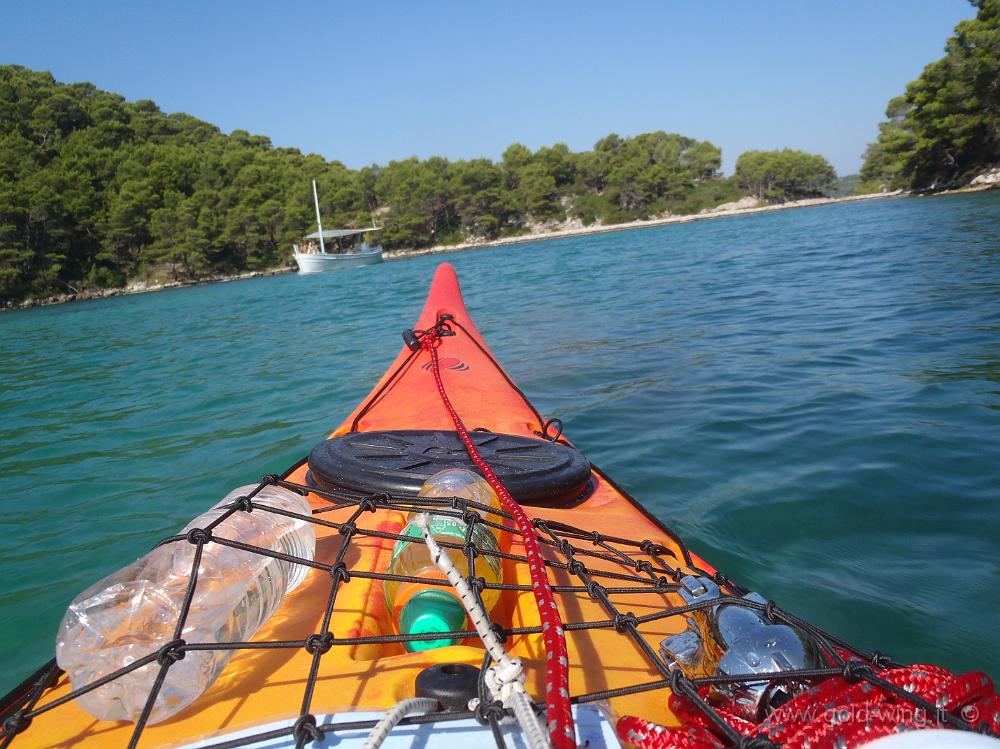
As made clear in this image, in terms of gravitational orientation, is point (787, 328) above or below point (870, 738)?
below

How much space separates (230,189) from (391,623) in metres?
49.1

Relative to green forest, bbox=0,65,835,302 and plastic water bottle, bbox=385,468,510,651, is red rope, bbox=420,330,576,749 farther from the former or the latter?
green forest, bbox=0,65,835,302

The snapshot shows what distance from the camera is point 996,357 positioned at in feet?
13.6

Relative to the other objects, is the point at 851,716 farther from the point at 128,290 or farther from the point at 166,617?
the point at 128,290

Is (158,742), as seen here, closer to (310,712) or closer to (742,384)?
(310,712)

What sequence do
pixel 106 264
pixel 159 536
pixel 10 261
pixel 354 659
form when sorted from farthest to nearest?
pixel 106 264, pixel 10 261, pixel 159 536, pixel 354 659

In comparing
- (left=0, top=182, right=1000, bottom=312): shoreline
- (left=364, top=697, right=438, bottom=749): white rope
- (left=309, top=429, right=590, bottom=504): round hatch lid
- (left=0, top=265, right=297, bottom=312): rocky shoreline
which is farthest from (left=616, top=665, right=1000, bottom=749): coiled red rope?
(left=0, top=182, right=1000, bottom=312): shoreline

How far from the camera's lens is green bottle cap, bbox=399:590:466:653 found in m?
1.15

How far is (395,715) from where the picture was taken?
724mm

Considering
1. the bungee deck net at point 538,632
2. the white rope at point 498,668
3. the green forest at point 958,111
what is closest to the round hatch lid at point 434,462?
the bungee deck net at point 538,632

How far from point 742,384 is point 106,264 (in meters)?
43.8

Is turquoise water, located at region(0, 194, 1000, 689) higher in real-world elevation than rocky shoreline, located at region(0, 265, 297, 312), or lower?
lower

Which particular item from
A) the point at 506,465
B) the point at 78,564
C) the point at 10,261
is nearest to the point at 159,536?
the point at 78,564

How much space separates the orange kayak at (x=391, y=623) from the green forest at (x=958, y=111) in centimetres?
3802
